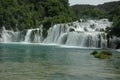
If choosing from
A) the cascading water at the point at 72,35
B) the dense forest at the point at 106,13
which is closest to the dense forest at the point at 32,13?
the cascading water at the point at 72,35

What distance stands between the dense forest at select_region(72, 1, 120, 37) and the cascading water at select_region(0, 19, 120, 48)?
244cm

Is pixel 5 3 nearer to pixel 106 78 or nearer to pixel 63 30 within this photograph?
pixel 63 30

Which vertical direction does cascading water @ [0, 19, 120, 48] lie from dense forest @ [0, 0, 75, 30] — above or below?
below

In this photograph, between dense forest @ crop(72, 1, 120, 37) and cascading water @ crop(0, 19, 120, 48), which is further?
cascading water @ crop(0, 19, 120, 48)

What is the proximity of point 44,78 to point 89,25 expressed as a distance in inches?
2216

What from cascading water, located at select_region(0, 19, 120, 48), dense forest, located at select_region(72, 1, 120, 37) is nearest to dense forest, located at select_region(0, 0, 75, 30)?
cascading water, located at select_region(0, 19, 120, 48)

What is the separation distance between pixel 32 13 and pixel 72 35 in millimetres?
34617

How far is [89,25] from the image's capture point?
261 ft

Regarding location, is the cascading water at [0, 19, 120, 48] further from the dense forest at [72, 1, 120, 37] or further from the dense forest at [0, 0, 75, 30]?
the dense forest at [0, 0, 75, 30]

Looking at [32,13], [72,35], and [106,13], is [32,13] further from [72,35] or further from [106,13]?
[106,13]

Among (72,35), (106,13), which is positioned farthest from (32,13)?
(106,13)

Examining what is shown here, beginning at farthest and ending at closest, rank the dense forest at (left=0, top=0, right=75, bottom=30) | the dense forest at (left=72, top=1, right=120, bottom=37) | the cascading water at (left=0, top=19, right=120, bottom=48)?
1. the dense forest at (left=0, top=0, right=75, bottom=30)
2. the cascading water at (left=0, top=19, right=120, bottom=48)
3. the dense forest at (left=72, top=1, right=120, bottom=37)

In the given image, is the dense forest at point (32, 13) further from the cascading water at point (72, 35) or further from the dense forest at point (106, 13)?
the dense forest at point (106, 13)

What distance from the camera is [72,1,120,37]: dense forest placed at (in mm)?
58781
